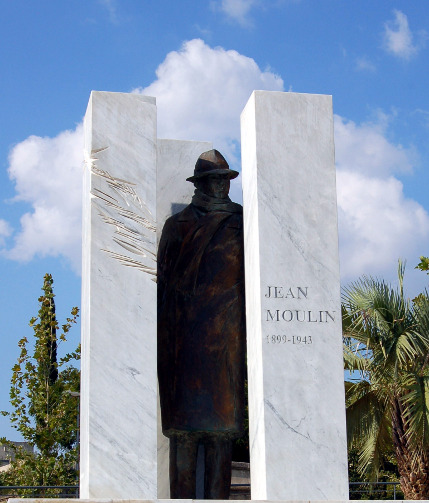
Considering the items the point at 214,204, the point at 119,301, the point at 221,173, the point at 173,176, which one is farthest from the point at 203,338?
the point at 173,176

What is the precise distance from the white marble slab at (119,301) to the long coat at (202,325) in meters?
0.95

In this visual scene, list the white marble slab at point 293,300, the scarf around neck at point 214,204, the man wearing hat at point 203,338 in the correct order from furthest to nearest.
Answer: the scarf around neck at point 214,204, the man wearing hat at point 203,338, the white marble slab at point 293,300

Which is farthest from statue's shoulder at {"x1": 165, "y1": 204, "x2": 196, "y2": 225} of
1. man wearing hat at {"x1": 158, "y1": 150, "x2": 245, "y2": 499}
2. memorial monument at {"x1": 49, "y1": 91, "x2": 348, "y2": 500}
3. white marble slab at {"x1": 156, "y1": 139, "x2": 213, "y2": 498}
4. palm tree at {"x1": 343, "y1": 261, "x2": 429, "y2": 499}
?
palm tree at {"x1": 343, "y1": 261, "x2": 429, "y2": 499}

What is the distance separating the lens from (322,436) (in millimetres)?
8047

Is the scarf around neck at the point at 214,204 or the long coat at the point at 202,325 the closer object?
the long coat at the point at 202,325

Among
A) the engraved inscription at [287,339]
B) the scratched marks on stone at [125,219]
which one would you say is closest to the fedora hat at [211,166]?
the scratched marks on stone at [125,219]

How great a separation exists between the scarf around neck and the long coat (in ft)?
0.24

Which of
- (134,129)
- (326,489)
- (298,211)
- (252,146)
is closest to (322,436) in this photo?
(326,489)

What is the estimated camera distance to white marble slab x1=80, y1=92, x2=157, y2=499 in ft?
25.6

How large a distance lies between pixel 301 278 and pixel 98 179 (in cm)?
199

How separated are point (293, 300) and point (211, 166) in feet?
6.36

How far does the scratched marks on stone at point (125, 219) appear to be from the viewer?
8242 millimetres

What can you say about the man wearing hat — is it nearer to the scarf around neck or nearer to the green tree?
the scarf around neck

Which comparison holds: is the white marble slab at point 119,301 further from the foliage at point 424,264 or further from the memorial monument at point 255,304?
the foliage at point 424,264
